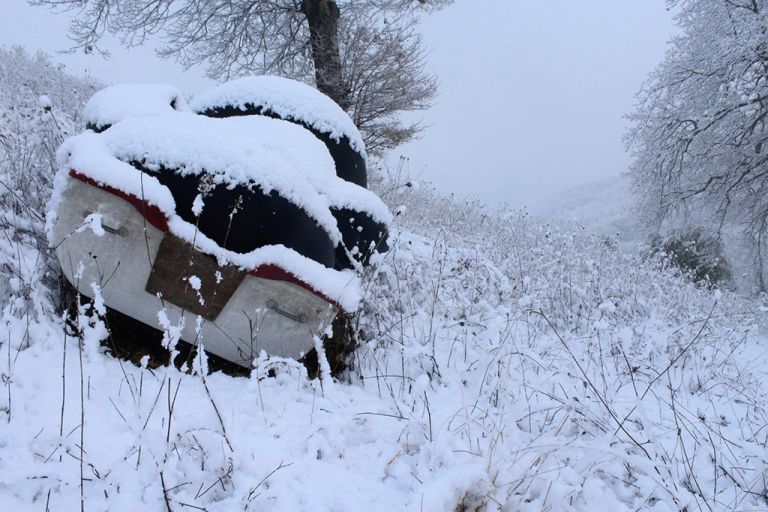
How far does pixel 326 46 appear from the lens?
26.2ft

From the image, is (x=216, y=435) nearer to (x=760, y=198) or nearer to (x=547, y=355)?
(x=547, y=355)

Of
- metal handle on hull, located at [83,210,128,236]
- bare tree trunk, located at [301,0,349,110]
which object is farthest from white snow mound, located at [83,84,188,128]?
bare tree trunk, located at [301,0,349,110]

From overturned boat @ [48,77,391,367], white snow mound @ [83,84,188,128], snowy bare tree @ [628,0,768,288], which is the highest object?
snowy bare tree @ [628,0,768,288]

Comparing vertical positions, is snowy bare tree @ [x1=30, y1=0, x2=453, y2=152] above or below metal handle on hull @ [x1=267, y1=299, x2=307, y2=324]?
above

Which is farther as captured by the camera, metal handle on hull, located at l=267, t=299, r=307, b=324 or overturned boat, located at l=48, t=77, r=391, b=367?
metal handle on hull, located at l=267, t=299, r=307, b=324

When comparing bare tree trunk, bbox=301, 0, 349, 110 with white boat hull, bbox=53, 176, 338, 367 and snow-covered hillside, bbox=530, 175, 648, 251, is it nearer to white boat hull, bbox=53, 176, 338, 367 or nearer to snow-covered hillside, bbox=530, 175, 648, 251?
white boat hull, bbox=53, 176, 338, 367

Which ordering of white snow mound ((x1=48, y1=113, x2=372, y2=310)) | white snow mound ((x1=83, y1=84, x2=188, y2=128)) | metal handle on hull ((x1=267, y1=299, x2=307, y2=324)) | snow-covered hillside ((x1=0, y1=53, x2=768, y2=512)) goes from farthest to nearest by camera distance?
1. white snow mound ((x1=83, y1=84, x2=188, y2=128))
2. metal handle on hull ((x1=267, y1=299, x2=307, y2=324))
3. white snow mound ((x1=48, y1=113, x2=372, y2=310))
4. snow-covered hillside ((x1=0, y1=53, x2=768, y2=512))

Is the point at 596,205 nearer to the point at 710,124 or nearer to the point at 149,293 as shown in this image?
the point at 710,124

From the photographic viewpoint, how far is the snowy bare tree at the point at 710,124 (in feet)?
27.6

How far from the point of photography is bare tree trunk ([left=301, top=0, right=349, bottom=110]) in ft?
24.7

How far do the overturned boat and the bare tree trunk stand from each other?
17.7 ft

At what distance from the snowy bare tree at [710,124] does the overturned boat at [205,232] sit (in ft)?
29.2

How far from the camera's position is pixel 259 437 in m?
1.81

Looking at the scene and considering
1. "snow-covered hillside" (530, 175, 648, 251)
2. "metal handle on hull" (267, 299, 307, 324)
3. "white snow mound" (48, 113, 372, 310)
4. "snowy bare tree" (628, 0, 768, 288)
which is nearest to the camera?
"white snow mound" (48, 113, 372, 310)
